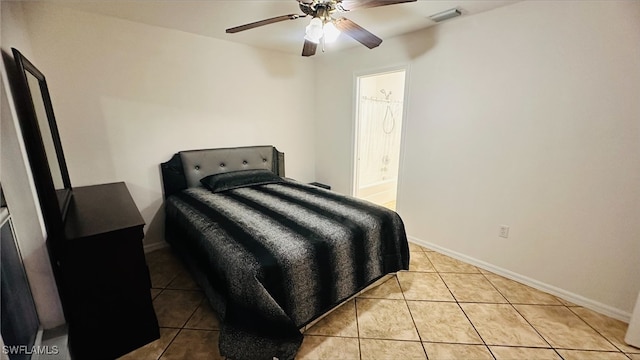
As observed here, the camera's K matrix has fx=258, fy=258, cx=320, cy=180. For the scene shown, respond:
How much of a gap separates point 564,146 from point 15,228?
3550mm

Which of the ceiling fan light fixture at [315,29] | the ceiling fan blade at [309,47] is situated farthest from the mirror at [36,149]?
the ceiling fan blade at [309,47]

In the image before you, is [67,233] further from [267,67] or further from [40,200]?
[267,67]

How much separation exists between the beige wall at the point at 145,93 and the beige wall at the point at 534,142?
1.79 m

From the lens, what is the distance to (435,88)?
2.70 meters

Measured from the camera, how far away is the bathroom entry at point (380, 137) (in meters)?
4.29

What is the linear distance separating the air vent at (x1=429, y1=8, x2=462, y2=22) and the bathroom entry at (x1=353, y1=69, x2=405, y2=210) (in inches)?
67.4

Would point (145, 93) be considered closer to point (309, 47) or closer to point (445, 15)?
point (309, 47)

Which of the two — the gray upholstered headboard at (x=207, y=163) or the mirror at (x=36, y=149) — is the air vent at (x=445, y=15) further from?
the mirror at (x=36, y=149)

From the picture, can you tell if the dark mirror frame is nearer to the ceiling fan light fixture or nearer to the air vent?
the ceiling fan light fixture

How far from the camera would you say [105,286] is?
4.99 ft

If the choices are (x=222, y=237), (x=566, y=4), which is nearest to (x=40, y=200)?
(x=222, y=237)

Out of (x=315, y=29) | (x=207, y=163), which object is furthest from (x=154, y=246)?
(x=315, y=29)

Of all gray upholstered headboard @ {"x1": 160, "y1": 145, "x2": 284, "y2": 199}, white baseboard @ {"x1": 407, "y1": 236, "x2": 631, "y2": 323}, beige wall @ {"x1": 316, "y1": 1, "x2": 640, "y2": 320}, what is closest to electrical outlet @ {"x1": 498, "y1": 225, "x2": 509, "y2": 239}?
beige wall @ {"x1": 316, "y1": 1, "x2": 640, "y2": 320}

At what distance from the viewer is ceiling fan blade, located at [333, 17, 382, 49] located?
1864mm
